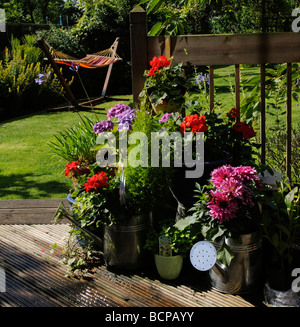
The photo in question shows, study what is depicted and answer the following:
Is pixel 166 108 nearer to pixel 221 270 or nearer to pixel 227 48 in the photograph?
pixel 227 48

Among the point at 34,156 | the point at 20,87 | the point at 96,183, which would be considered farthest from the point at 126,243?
the point at 20,87

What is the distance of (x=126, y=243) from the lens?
2.26 metres

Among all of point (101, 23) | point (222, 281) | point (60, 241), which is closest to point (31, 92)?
point (101, 23)

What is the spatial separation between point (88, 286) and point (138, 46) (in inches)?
58.3

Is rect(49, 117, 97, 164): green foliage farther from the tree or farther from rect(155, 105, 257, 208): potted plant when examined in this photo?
the tree

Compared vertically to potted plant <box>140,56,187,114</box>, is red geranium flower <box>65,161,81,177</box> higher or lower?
lower

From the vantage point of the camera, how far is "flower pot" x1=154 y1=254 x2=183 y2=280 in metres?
2.16

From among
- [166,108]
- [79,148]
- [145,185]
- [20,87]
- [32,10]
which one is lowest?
[145,185]

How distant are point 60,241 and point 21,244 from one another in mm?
244

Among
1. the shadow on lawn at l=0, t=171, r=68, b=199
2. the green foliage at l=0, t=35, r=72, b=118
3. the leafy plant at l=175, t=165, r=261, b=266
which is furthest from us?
the green foliage at l=0, t=35, r=72, b=118

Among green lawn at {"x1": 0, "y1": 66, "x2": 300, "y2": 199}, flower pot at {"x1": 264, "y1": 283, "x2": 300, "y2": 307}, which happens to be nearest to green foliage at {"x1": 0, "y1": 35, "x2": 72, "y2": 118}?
green lawn at {"x1": 0, "y1": 66, "x2": 300, "y2": 199}

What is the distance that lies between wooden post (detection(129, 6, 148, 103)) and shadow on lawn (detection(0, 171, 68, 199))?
1859 millimetres

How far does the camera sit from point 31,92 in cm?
838
